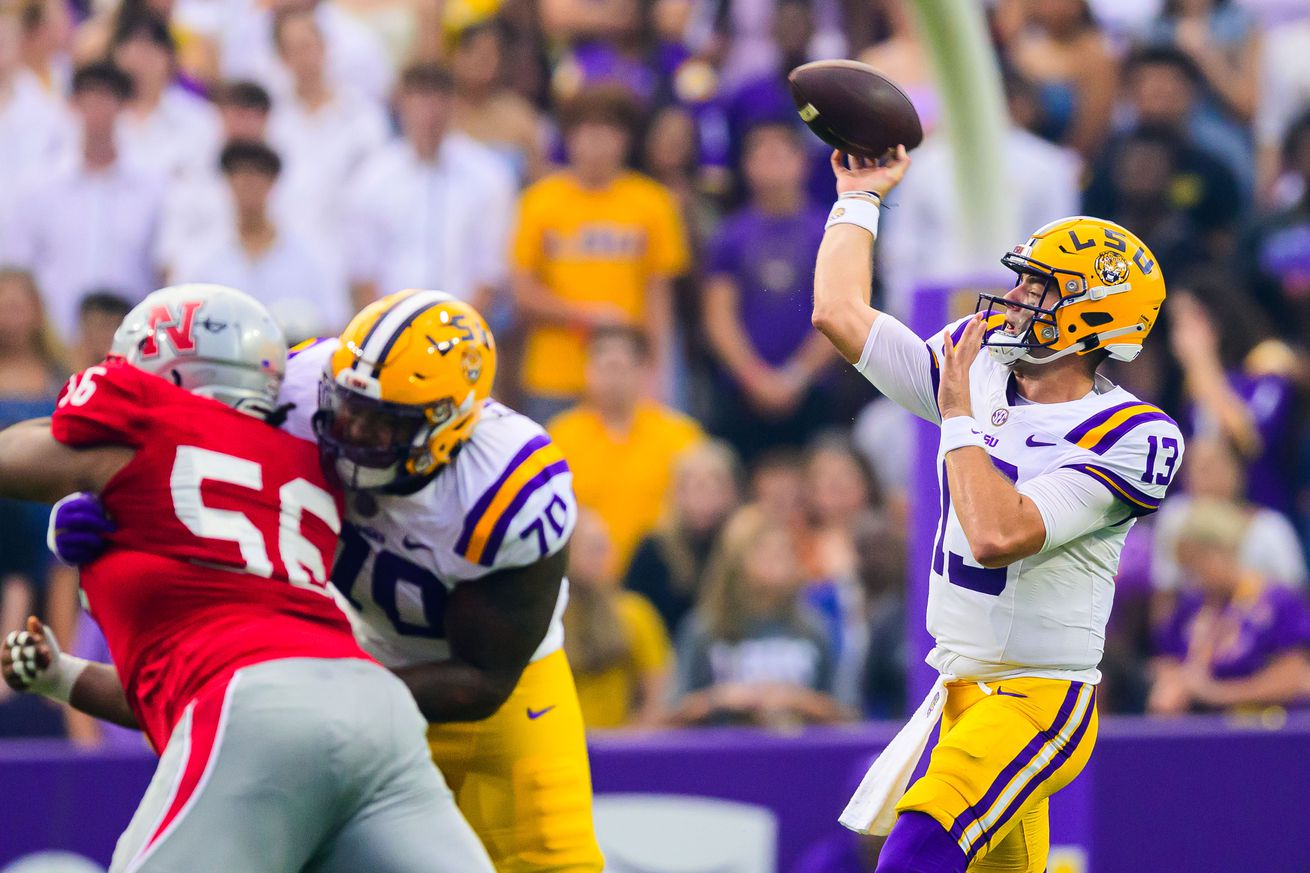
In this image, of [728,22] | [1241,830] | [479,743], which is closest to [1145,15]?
[728,22]

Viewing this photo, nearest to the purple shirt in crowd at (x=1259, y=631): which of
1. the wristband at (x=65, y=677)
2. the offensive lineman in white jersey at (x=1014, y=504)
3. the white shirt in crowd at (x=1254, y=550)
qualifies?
the white shirt in crowd at (x=1254, y=550)

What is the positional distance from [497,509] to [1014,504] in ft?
3.83

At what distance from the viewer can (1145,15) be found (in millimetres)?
9430

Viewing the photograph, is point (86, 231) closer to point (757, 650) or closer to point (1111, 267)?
point (757, 650)

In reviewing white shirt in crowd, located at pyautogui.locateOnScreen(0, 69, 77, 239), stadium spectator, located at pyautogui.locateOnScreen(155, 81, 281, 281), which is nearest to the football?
stadium spectator, located at pyautogui.locateOnScreen(155, 81, 281, 281)

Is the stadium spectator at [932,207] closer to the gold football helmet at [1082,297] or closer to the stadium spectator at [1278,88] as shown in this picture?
the stadium spectator at [1278,88]

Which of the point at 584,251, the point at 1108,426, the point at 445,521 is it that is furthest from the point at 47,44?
the point at 1108,426

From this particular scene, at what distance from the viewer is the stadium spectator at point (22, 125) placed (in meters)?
8.34

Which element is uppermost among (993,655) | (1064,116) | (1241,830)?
(1064,116)

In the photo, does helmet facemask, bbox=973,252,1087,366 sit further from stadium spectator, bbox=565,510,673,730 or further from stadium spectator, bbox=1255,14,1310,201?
stadium spectator, bbox=1255,14,1310,201

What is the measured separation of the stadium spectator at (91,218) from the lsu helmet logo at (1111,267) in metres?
5.11

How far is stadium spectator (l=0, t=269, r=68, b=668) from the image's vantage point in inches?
279

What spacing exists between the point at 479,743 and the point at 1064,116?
5.53 meters

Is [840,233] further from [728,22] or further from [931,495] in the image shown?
[728,22]
